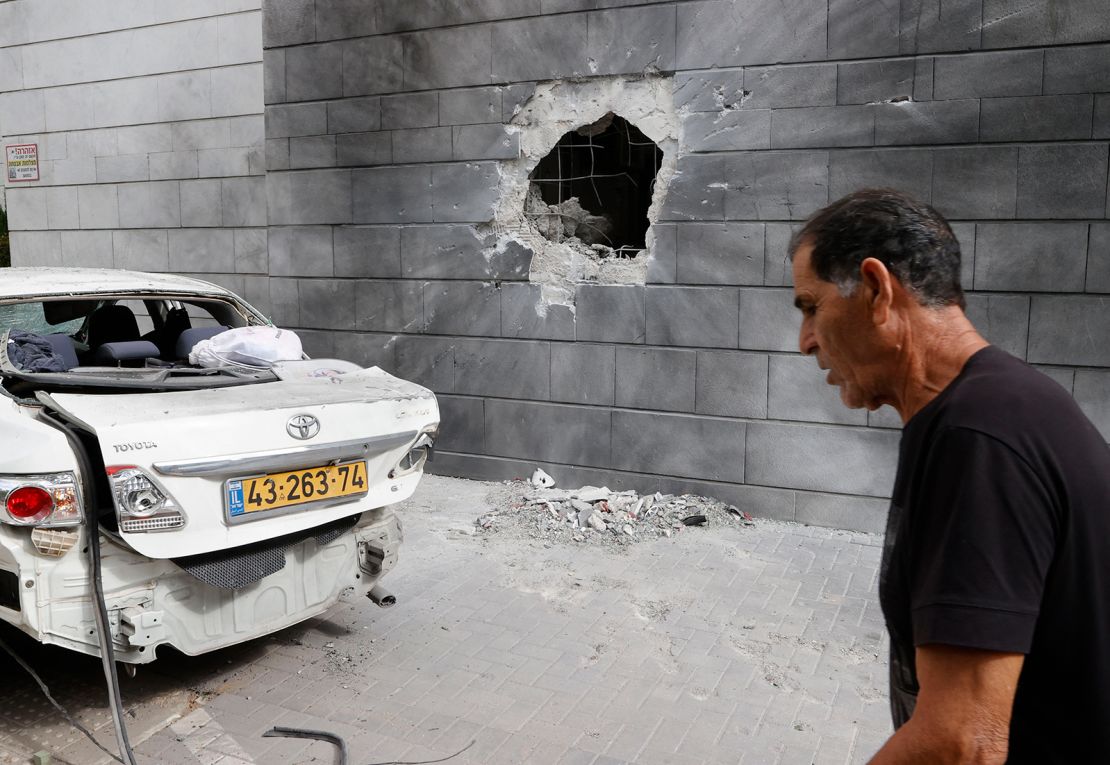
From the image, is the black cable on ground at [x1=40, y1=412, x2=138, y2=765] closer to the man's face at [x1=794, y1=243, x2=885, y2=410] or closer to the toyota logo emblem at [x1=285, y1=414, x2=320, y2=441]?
the toyota logo emblem at [x1=285, y1=414, x2=320, y2=441]

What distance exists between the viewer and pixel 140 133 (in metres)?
9.58

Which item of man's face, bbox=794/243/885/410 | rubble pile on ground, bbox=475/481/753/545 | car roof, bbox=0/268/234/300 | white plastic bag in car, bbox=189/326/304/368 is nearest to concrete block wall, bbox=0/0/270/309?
rubble pile on ground, bbox=475/481/753/545

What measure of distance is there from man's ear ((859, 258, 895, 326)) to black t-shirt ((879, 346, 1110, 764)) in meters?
0.17

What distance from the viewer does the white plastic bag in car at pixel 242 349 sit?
14.6ft

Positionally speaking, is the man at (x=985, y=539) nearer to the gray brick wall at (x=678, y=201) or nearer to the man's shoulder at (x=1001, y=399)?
the man's shoulder at (x=1001, y=399)

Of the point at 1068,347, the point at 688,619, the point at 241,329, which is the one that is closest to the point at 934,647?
the point at 688,619

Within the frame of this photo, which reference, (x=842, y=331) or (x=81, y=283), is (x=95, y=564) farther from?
(x=842, y=331)

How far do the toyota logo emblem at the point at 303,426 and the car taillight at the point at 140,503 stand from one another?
513 millimetres

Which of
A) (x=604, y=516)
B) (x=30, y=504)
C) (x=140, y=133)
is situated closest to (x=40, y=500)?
(x=30, y=504)

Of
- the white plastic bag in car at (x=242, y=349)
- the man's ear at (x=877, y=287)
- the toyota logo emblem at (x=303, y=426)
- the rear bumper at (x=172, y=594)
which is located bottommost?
the rear bumper at (x=172, y=594)

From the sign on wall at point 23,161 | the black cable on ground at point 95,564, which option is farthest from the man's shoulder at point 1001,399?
the sign on wall at point 23,161

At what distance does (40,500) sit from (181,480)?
1.50 feet

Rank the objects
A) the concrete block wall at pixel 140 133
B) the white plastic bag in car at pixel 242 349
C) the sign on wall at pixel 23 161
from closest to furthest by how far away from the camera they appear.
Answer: the white plastic bag in car at pixel 242 349, the concrete block wall at pixel 140 133, the sign on wall at pixel 23 161

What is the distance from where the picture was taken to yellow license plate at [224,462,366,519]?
134 inches
